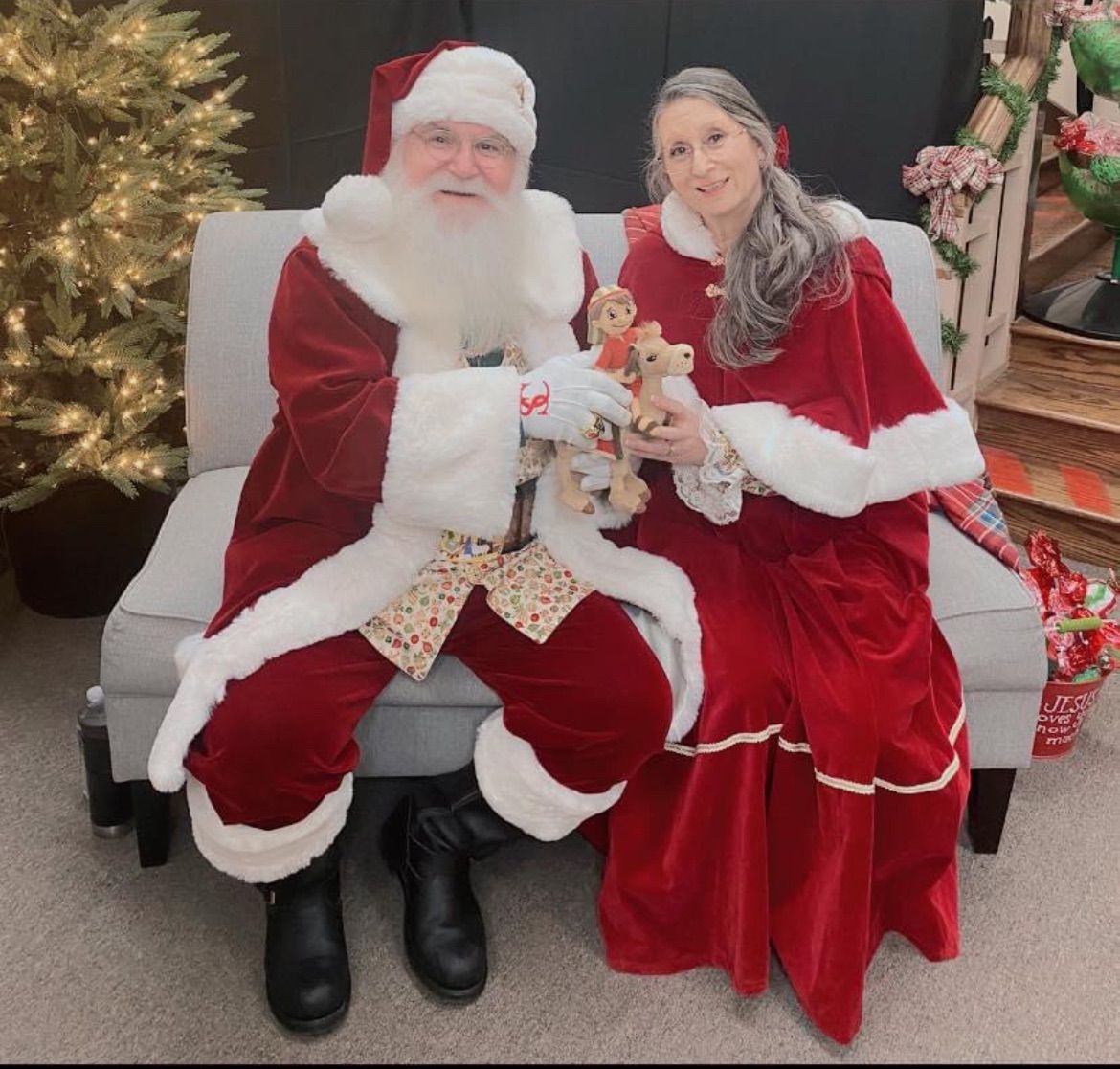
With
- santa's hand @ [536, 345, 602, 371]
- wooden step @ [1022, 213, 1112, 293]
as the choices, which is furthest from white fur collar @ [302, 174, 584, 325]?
wooden step @ [1022, 213, 1112, 293]

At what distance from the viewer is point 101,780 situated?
1.88 m

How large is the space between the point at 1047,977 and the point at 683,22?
7.81ft

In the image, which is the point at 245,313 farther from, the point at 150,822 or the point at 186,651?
the point at 150,822

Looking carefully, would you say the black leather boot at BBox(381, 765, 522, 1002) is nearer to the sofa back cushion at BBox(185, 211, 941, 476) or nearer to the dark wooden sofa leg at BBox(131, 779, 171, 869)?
the dark wooden sofa leg at BBox(131, 779, 171, 869)

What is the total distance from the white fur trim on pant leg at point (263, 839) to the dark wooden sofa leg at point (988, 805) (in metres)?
0.98

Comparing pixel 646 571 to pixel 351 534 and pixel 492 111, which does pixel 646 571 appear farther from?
pixel 492 111

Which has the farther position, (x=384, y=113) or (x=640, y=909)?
(x=640, y=909)

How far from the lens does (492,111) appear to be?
1.51 metres

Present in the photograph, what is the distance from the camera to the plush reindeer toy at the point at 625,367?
1507 millimetres

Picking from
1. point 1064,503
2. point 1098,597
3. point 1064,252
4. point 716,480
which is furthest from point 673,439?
point 1064,252

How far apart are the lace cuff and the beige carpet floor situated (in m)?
0.62

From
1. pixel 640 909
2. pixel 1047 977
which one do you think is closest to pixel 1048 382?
pixel 1047 977

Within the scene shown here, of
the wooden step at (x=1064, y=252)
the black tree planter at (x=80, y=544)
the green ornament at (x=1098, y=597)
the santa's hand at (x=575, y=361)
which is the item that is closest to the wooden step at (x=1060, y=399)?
the wooden step at (x=1064, y=252)

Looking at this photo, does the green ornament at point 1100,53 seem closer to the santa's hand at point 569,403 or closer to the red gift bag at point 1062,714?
the red gift bag at point 1062,714
